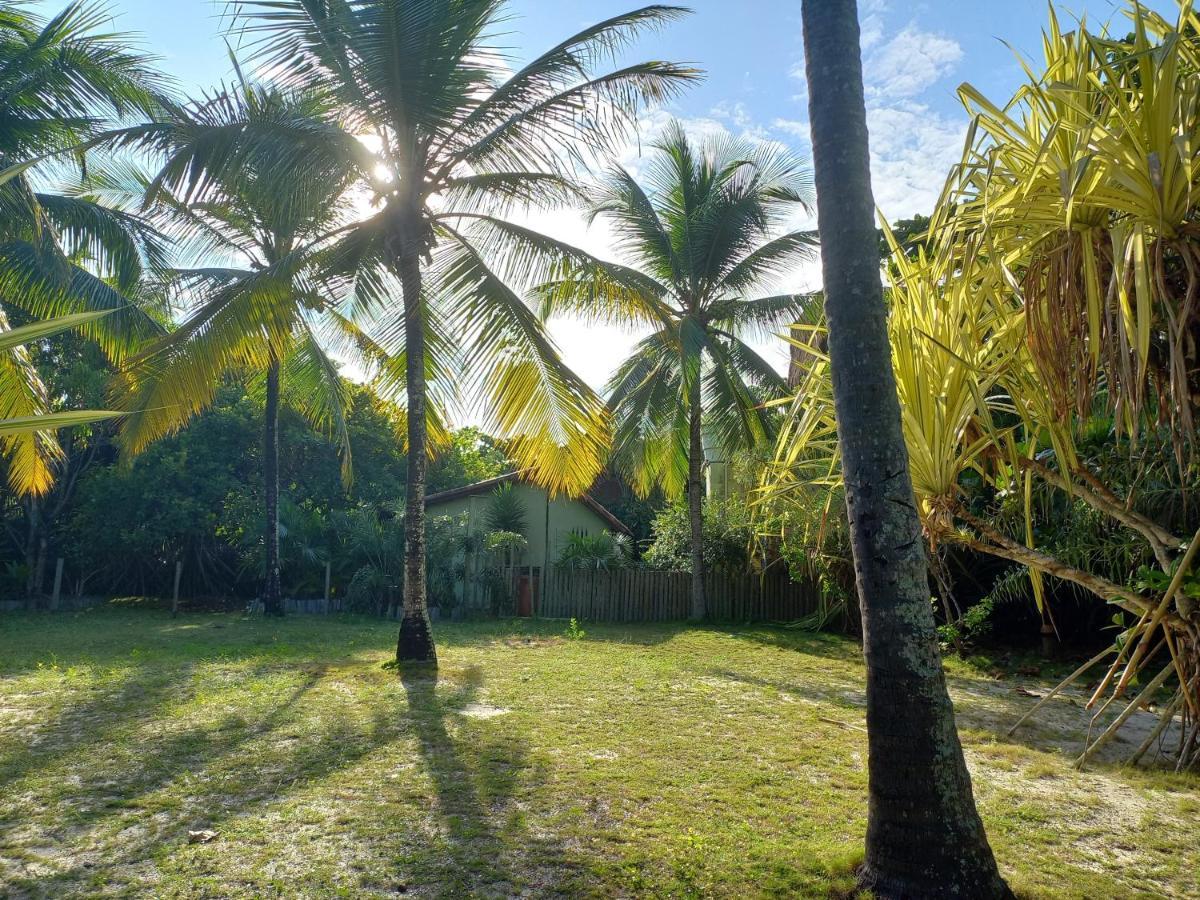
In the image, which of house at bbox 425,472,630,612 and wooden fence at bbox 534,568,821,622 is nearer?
wooden fence at bbox 534,568,821,622

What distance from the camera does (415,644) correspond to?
9.76 m

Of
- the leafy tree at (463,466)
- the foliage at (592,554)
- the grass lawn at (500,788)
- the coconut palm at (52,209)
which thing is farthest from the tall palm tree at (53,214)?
the leafy tree at (463,466)

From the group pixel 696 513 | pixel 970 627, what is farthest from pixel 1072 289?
pixel 696 513

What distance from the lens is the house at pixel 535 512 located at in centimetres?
2075

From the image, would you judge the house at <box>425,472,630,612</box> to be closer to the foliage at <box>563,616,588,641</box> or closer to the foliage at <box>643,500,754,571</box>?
the foliage at <box>643,500,754,571</box>

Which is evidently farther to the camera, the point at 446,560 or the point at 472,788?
the point at 446,560

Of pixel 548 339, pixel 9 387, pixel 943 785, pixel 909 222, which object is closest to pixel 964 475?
pixel 548 339

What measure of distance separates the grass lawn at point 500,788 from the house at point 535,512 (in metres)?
11.2

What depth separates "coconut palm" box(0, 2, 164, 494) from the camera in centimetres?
891

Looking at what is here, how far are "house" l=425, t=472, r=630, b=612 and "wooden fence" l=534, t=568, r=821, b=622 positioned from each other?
2.10 m

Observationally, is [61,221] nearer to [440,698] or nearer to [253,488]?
[440,698]

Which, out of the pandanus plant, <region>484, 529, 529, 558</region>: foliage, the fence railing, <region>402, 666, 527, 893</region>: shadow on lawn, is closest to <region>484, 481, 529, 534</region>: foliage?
<region>484, 529, 529, 558</region>: foliage

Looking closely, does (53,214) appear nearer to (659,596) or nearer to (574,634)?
(574,634)

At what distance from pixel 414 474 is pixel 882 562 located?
7.40m
